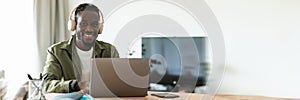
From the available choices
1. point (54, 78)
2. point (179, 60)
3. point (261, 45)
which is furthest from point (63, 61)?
point (261, 45)

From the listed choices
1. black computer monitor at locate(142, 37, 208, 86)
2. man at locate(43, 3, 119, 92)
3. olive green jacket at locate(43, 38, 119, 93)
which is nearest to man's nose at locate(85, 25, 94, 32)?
man at locate(43, 3, 119, 92)

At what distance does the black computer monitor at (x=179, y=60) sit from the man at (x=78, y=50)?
1.41 metres

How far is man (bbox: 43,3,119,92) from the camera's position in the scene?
6.07ft

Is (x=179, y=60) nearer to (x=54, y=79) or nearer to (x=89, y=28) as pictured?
(x=89, y=28)

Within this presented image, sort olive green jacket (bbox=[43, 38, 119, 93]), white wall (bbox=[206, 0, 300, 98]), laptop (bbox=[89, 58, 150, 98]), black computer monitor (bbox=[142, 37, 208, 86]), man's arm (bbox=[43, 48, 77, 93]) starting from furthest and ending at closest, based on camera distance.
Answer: black computer monitor (bbox=[142, 37, 208, 86]) → white wall (bbox=[206, 0, 300, 98]) → olive green jacket (bbox=[43, 38, 119, 93]) → man's arm (bbox=[43, 48, 77, 93]) → laptop (bbox=[89, 58, 150, 98])

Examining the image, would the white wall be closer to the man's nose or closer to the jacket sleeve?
the man's nose

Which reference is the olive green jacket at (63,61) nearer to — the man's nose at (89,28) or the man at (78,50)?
the man at (78,50)

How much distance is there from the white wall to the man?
1639 mm

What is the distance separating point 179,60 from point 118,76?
183 cm

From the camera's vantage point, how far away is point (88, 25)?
6.11ft

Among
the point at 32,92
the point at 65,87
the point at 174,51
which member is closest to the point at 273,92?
the point at 174,51

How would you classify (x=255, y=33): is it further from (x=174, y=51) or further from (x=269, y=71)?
(x=174, y=51)

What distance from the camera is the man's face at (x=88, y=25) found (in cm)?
185

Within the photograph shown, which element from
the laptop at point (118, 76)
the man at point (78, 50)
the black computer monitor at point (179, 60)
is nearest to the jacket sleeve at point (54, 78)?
the man at point (78, 50)
